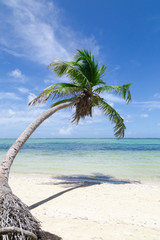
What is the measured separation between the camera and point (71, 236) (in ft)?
11.9

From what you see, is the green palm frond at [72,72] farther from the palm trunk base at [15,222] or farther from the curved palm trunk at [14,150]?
the palm trunk base at [15,222]

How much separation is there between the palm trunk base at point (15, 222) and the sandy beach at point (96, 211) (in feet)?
3.27

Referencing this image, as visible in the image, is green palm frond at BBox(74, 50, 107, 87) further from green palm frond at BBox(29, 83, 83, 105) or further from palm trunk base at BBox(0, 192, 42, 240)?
palm trunk base at BBox(0, 192, 42, 240)

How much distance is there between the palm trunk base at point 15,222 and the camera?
2.60 metres

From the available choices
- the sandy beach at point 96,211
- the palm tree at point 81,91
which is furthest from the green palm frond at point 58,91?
the sandy beach at point 96,211

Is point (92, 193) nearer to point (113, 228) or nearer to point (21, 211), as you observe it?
point (113, 228)

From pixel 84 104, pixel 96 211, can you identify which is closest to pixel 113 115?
pixel 84 104

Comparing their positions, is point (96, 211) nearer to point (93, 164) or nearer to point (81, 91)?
point (81, 91)

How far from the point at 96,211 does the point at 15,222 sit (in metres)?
3.04

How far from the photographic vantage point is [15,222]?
2.73 meters

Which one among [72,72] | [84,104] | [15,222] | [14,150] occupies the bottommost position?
[15,222]

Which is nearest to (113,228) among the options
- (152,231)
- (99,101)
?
(152,231)

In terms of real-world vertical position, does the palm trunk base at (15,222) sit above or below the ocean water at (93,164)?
above

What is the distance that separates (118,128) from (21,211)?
293 inches
